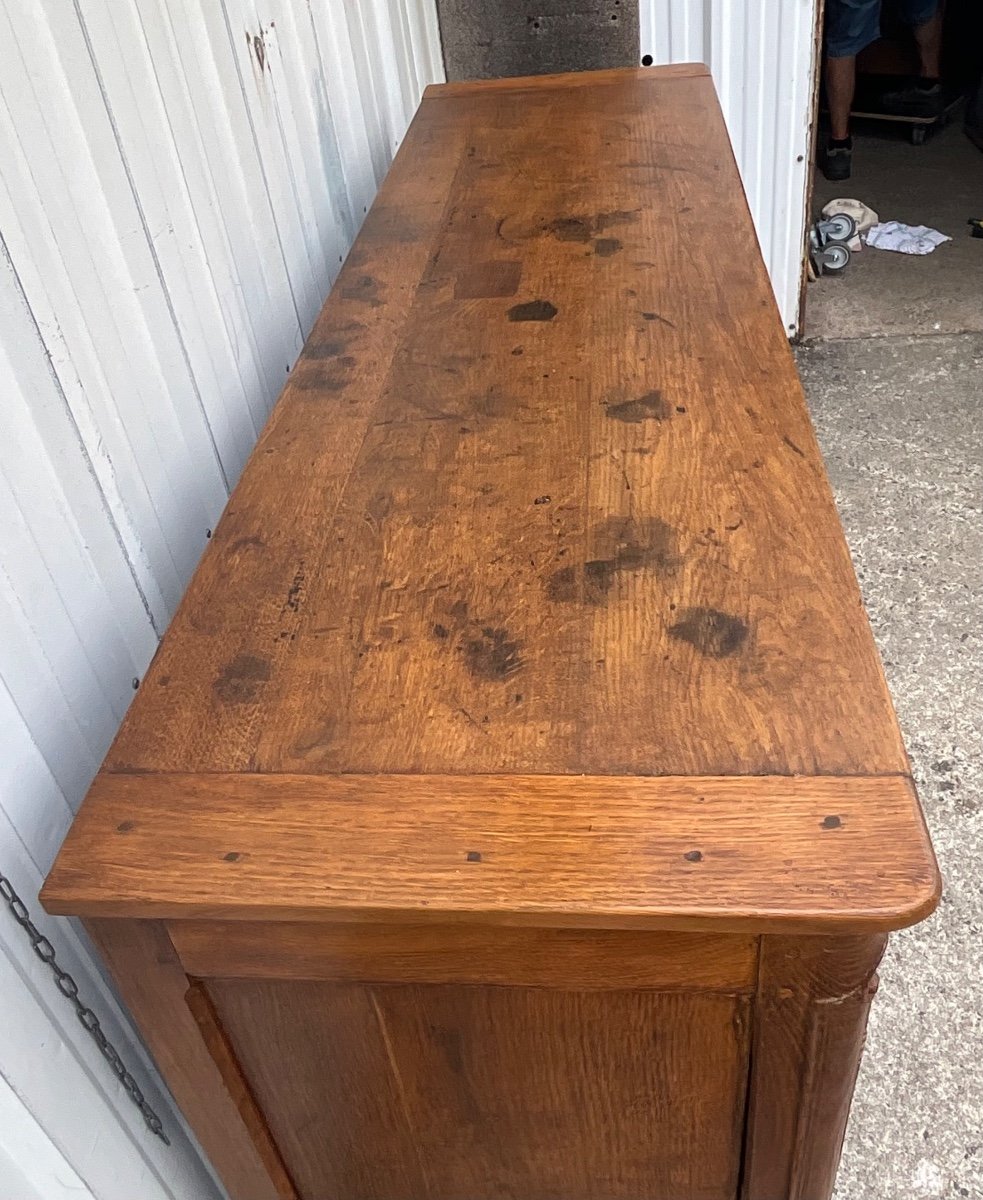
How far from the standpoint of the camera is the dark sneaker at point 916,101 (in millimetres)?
3830

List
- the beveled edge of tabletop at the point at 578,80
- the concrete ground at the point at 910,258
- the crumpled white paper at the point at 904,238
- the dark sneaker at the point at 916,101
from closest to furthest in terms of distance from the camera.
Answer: the beveled edge of tabletop at the point at 578,80, the concrete ground at the point at 910,258, the crumpled white paper at the point at 904,238, the dark sneaker at the point at 916,101

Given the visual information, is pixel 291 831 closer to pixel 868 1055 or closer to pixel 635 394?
pixel 635 394

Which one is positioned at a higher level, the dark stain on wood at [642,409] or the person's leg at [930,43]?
the dark stain on wood at [642,409]

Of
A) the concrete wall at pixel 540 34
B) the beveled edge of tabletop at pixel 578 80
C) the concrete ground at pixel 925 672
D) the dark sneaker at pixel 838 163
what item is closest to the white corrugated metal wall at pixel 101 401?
the beveled edge of tabletop at pixel 578 80

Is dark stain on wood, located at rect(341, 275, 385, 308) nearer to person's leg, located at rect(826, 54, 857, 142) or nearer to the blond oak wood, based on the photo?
the blond oak wood

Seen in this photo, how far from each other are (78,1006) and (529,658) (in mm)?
423

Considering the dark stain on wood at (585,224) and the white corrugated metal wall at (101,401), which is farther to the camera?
the dark stain on wood at (585,224)

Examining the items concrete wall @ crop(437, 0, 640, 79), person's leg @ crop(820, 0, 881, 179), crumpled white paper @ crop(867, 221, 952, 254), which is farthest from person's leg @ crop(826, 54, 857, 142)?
concrete wall @ crop(437, 0, 640, 79)

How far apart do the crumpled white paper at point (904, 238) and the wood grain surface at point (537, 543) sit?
2.11 meters

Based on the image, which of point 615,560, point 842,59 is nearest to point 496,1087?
point 615,560

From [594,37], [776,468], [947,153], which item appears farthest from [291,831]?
[947,153]

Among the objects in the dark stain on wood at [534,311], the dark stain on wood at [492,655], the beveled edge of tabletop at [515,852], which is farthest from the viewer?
the dark stain on wood at [534,311]

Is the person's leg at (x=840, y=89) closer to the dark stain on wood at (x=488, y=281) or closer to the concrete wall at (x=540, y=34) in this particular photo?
the concrete wall at (x=540, y=34)

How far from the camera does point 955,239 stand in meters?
3.13
